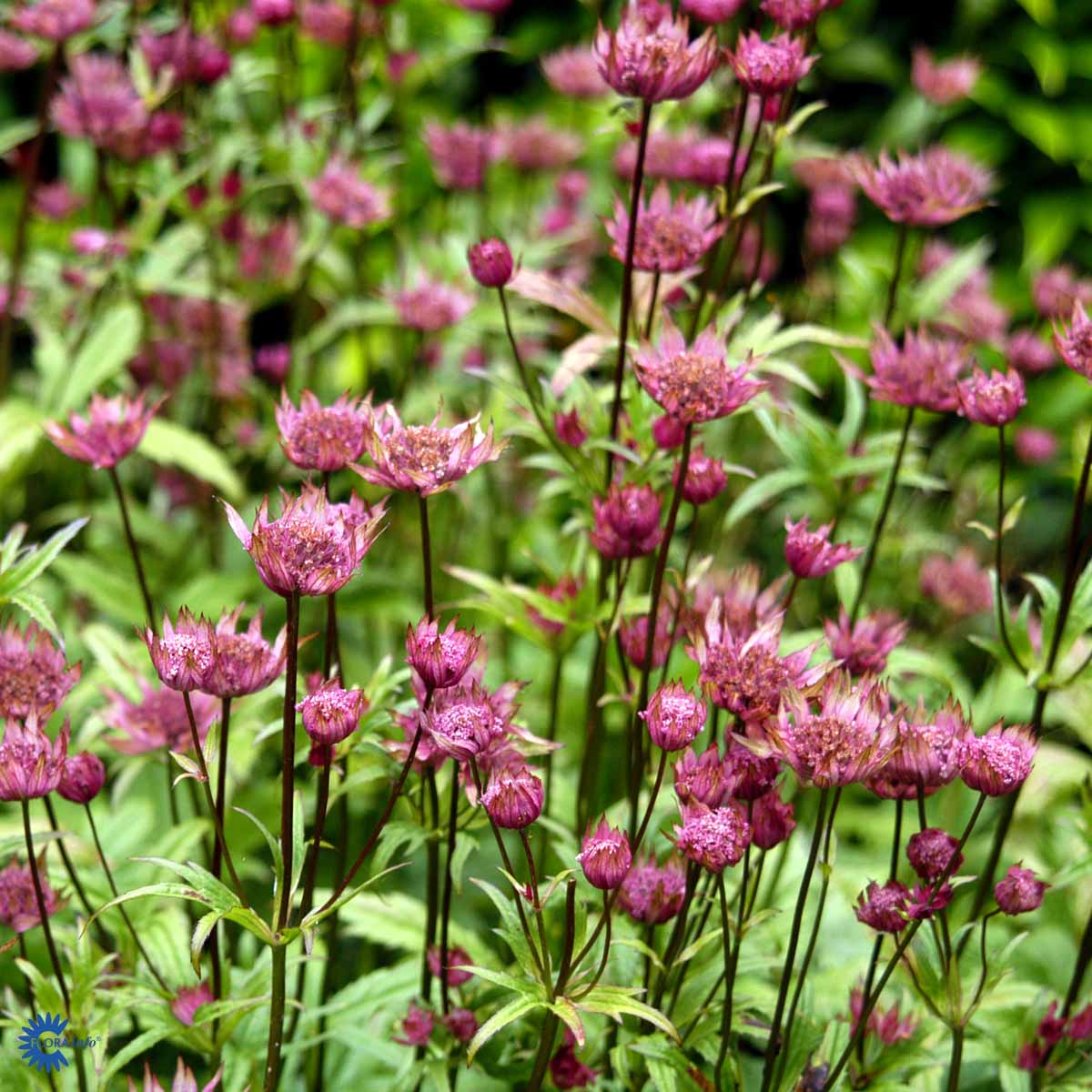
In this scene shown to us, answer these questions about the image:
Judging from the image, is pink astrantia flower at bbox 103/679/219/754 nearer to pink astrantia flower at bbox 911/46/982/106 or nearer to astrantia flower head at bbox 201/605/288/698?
astrantia flower head at bbox 201/605/288/698

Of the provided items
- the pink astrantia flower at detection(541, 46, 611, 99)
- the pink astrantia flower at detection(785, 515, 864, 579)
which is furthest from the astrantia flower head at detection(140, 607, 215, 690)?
the pink astrantia flower at detection(541, 46, 611, 99)

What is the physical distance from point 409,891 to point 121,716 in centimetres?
72

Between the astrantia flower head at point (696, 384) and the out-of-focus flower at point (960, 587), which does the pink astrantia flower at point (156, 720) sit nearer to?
the astrantia flower head at point (696, 384)

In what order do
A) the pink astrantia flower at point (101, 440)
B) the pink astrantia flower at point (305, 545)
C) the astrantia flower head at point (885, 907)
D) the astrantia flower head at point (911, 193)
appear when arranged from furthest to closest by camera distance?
the astrantia flower head at point (911, 193) → the pink astrantia flower at point (101, 440) → the astrantia flower head at point (885, 907) → the pink astrantia flower at point (305, 545)

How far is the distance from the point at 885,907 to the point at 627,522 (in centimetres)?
33

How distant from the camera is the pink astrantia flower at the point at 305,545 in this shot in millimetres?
842

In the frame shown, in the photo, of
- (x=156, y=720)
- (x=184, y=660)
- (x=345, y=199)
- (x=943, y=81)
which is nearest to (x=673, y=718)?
(x=184, y=660)

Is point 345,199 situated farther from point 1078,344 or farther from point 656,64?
point 1078,344

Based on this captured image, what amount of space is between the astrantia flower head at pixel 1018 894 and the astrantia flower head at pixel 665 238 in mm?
553

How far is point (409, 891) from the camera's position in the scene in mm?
1849

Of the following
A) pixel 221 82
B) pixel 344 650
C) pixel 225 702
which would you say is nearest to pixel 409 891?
pixel 344 650

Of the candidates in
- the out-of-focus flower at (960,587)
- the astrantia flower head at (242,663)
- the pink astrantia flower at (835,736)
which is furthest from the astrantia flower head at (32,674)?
the out-of-focus flower at (960,587)

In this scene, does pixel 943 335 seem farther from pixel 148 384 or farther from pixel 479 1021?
pixel 479 1021

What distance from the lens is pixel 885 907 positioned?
943mm
